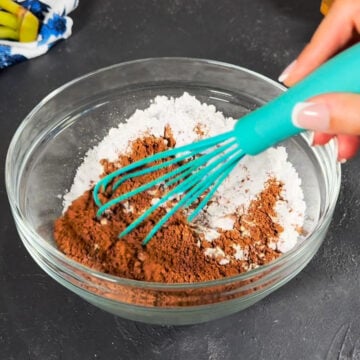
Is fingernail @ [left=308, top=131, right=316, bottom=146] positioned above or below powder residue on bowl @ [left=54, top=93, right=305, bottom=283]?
above

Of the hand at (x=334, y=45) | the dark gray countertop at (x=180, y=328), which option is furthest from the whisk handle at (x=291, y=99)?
the dark gray countertop at (x=180, y=328)

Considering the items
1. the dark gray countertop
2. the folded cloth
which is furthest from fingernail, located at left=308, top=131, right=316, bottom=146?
the folded cloth

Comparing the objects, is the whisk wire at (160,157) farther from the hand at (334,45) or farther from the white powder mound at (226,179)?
the hand at (334,45)

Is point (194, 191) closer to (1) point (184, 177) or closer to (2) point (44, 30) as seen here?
(1) point (184, 177)

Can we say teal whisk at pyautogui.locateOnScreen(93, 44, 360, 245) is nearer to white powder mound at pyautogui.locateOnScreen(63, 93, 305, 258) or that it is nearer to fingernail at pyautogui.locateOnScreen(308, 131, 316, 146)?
white powder mound at pyautogui.locateOnScreen(63, 93, 305, 258)

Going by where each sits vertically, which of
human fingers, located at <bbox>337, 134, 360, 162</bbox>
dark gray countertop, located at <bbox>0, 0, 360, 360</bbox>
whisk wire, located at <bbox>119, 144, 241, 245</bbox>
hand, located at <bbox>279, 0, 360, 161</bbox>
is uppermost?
hand, located at <bbox>279, 0, 360, 161</bbox>

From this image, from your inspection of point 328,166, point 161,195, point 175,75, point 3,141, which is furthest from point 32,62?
point 328,166
